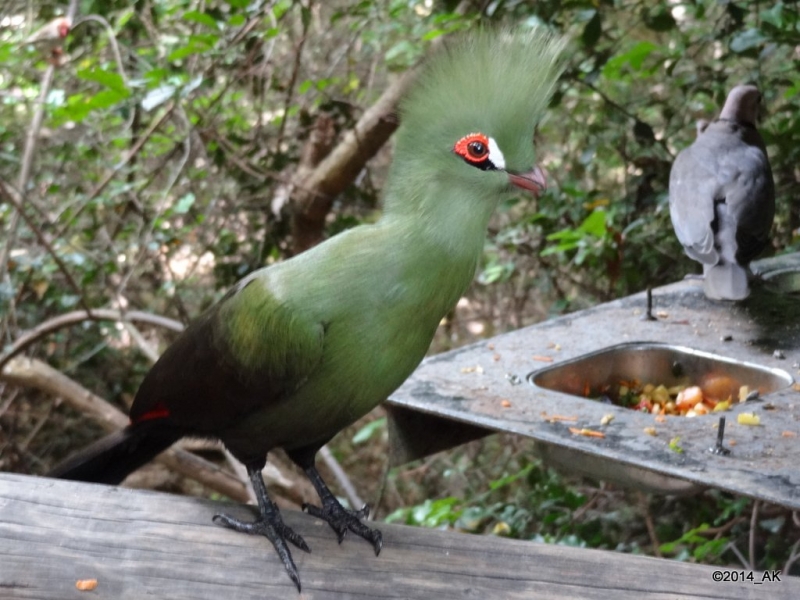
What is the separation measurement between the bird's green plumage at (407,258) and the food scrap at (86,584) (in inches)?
15.9

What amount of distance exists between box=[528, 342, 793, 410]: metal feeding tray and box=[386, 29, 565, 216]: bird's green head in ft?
2.62

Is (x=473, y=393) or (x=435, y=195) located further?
(x=473, y=393)

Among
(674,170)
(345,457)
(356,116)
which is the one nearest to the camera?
(674,170)

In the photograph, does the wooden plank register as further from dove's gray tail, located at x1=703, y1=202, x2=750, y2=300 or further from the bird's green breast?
dove's gray tail, located at x1=703, y1=202, x2=750, y2=300

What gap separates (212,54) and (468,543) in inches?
86.1

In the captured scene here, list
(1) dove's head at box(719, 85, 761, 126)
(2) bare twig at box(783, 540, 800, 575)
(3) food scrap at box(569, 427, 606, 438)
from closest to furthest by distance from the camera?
(3) food scrap at box(569, 427, 606, 438)
(2) bare twig at box(783, 540, 800, 575)
(1) dove's head at box(719, 85, 761, 126)

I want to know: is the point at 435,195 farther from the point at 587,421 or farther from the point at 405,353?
the point at 587,421

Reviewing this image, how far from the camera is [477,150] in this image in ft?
4.51

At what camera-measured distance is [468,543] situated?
1469 millimetres

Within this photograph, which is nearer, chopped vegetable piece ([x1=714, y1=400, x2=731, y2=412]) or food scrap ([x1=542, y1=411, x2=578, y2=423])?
food scrap ([x1=542, y1=411, x2=578, y2=423])

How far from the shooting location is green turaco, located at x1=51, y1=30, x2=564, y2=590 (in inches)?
54.4

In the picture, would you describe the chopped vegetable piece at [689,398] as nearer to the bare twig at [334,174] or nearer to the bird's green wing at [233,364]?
the bird's green wing at [233,364]

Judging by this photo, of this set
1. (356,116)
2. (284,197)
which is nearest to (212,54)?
(284,197)

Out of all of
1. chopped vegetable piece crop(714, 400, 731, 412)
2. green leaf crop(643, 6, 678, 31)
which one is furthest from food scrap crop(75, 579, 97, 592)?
green leaf crop(643, 6, 678, 31)
